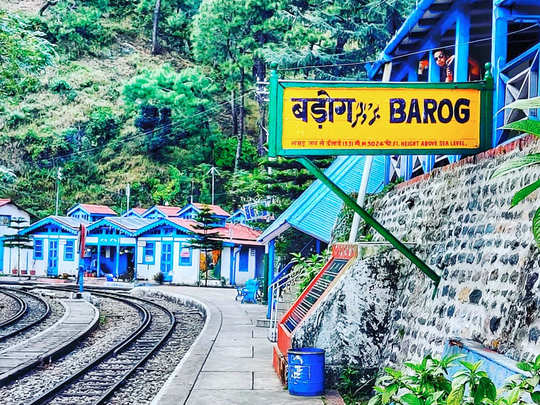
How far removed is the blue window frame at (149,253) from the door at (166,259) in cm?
68

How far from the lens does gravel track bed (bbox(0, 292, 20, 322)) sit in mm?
22078

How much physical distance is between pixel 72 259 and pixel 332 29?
2488 cm

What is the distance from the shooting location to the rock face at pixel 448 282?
6.14 metres

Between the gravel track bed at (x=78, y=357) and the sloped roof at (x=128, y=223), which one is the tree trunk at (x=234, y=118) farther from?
the gravel track bed at (x=78, y=357)

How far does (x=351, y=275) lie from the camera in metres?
9.57

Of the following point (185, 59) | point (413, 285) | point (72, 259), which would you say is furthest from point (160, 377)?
point (185, 59)

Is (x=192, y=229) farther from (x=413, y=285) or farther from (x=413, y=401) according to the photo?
(x=413, y=401)

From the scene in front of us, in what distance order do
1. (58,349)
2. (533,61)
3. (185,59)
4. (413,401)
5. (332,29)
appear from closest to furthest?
(413,401)
(533,61)
(58,349)
(332,29)
(185,59)

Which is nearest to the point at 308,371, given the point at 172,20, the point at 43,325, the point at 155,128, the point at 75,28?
the point at 43,325

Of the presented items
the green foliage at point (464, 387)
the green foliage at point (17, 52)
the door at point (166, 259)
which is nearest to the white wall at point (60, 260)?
Result: the door at point (166, 259)

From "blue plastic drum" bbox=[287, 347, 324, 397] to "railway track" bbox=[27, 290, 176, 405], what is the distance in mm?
2955

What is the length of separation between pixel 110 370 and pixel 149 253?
2743cm

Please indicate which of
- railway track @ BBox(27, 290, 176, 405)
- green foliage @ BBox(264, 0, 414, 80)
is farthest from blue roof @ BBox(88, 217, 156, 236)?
railway track @ BBox(27, 290, 176, 405)

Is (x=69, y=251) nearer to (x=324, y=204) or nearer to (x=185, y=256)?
(x=185, y=256)
